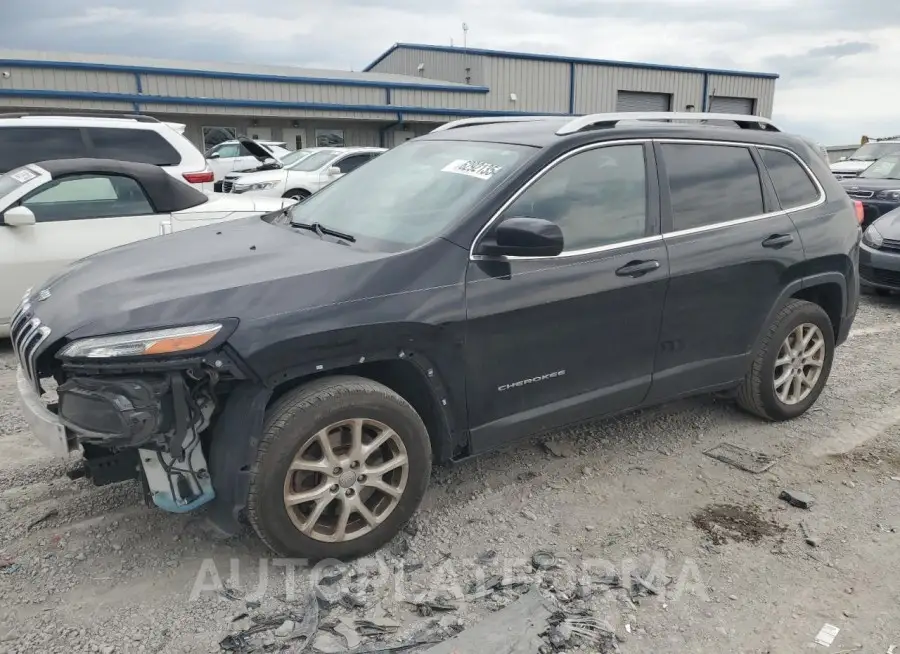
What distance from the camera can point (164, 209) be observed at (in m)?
6.44

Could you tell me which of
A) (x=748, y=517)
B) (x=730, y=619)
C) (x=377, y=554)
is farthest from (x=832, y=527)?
(x=377, y=554)

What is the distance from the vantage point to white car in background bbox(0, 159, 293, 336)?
18.9 feet

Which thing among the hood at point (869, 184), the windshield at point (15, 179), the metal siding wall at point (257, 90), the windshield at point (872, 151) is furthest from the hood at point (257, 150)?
the windshield at point (872, 151)

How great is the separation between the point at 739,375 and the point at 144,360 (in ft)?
11.0

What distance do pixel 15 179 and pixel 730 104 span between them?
36534 millimetres

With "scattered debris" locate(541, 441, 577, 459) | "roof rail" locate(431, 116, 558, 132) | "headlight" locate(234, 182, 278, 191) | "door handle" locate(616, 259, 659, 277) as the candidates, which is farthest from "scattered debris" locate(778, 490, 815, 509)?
"headlight" locate(234, 182, 278, 191)

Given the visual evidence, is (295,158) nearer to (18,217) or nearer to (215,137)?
(215,137)

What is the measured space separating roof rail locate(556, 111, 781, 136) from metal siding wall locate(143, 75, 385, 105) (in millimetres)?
21871

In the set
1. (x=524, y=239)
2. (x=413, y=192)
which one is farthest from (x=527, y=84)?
(x=524, y=239)

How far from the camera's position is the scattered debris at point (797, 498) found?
143 inches

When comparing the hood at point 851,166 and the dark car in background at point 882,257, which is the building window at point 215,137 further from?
the dark car in background at point 882,257

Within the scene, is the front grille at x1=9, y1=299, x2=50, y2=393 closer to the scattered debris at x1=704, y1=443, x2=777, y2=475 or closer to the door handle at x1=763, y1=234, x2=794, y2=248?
the scattered debris at x1=704, y1=443, x2=777, y2=475

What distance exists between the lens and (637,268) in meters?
3.63

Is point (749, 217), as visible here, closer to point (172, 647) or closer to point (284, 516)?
point (284, 516)
